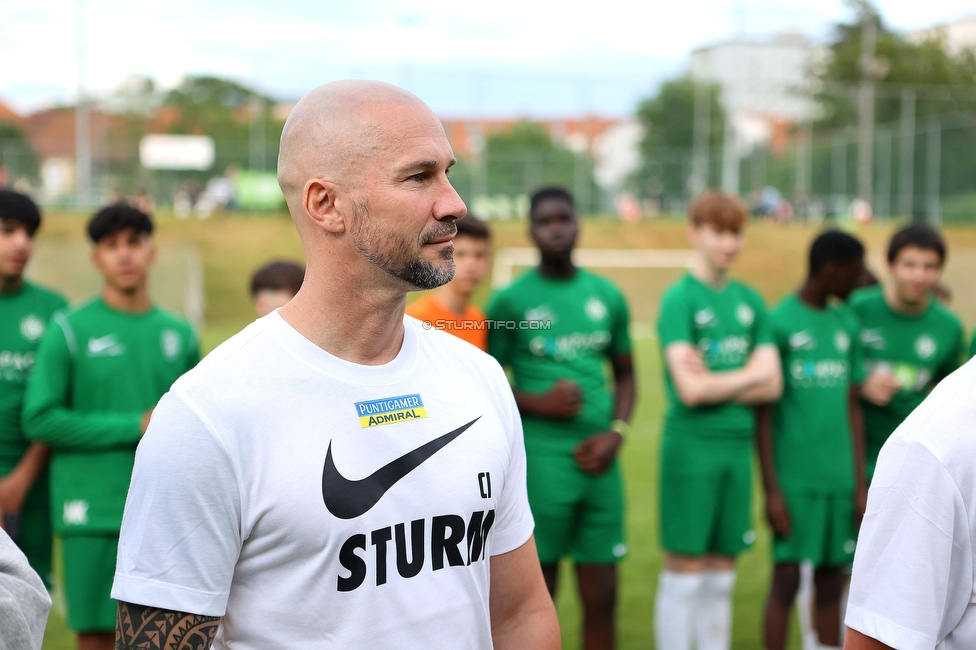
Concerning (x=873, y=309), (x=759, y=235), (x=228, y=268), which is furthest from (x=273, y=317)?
(x=759, y=235)

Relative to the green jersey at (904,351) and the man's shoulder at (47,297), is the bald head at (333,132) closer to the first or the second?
the man's shoulder at (47,297)

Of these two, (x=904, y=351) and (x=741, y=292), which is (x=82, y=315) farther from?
(x=904, y=351)

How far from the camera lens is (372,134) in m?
1.83

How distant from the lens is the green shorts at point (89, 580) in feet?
12.7

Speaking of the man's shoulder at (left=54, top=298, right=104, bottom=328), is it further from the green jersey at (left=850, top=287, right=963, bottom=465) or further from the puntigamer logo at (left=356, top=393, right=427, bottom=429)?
the green jersey at (left=850, top=287, right=963, bottom=465)

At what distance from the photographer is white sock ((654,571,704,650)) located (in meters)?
4.62

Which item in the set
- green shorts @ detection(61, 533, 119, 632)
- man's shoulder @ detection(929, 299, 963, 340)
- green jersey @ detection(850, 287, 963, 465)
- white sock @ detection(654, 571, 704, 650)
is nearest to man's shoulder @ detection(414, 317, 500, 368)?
green shorts @ detection(61, 533, 119, 632)

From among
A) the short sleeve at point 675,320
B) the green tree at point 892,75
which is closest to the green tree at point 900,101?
the green tree at point 892,75

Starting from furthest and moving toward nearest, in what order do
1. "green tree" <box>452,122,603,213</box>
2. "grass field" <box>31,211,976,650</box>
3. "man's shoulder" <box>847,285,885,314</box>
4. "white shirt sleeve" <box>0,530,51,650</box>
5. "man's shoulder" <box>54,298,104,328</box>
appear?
"green tree" <box>452,122,603,213</box>
"grass field" <box>31,211,976,650</box>
"man's shoulder" <box>847,285,885,314</box>
"man's shoulder" <box>54,298,104,328</box>
"white shirt sleeve" <box>0,530,51,650</box>

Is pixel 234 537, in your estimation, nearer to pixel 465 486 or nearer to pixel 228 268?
pixel 465 486

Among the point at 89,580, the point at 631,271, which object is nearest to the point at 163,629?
the point at 89,580

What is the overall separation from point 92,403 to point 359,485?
2.63 meters

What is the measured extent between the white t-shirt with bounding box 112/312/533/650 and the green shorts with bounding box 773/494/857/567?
3.23 metres

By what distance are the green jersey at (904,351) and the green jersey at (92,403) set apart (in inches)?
146
